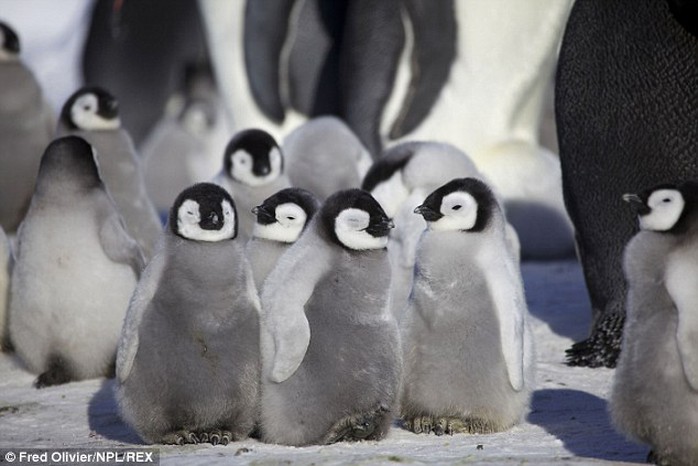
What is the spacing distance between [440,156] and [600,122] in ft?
2.16

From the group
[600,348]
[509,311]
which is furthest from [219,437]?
[600,348]

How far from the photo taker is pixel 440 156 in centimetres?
614

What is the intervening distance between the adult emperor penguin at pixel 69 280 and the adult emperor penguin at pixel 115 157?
0.71m

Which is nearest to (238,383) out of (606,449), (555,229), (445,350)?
(445,350)

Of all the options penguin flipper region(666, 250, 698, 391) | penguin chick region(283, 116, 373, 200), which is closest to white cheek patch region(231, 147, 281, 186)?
penguin chick region(283, 116, 373, 200)

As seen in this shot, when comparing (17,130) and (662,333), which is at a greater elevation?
(17,130)

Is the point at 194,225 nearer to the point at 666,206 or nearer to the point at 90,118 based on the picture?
the point at 666,206

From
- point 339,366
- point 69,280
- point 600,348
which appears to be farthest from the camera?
point 600,348

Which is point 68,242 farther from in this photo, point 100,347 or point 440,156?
point 440,156

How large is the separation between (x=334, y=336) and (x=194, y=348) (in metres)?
0.38

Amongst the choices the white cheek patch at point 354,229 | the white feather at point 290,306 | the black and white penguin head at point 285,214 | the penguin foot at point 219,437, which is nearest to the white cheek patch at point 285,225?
the black and white penguin head at point 285,214

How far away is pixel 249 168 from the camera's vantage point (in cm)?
643

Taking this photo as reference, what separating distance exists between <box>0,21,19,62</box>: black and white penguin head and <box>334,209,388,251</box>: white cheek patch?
15.1ft

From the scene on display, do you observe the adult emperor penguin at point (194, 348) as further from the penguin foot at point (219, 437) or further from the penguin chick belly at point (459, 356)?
the penguin chick belly at point (459, 356)
